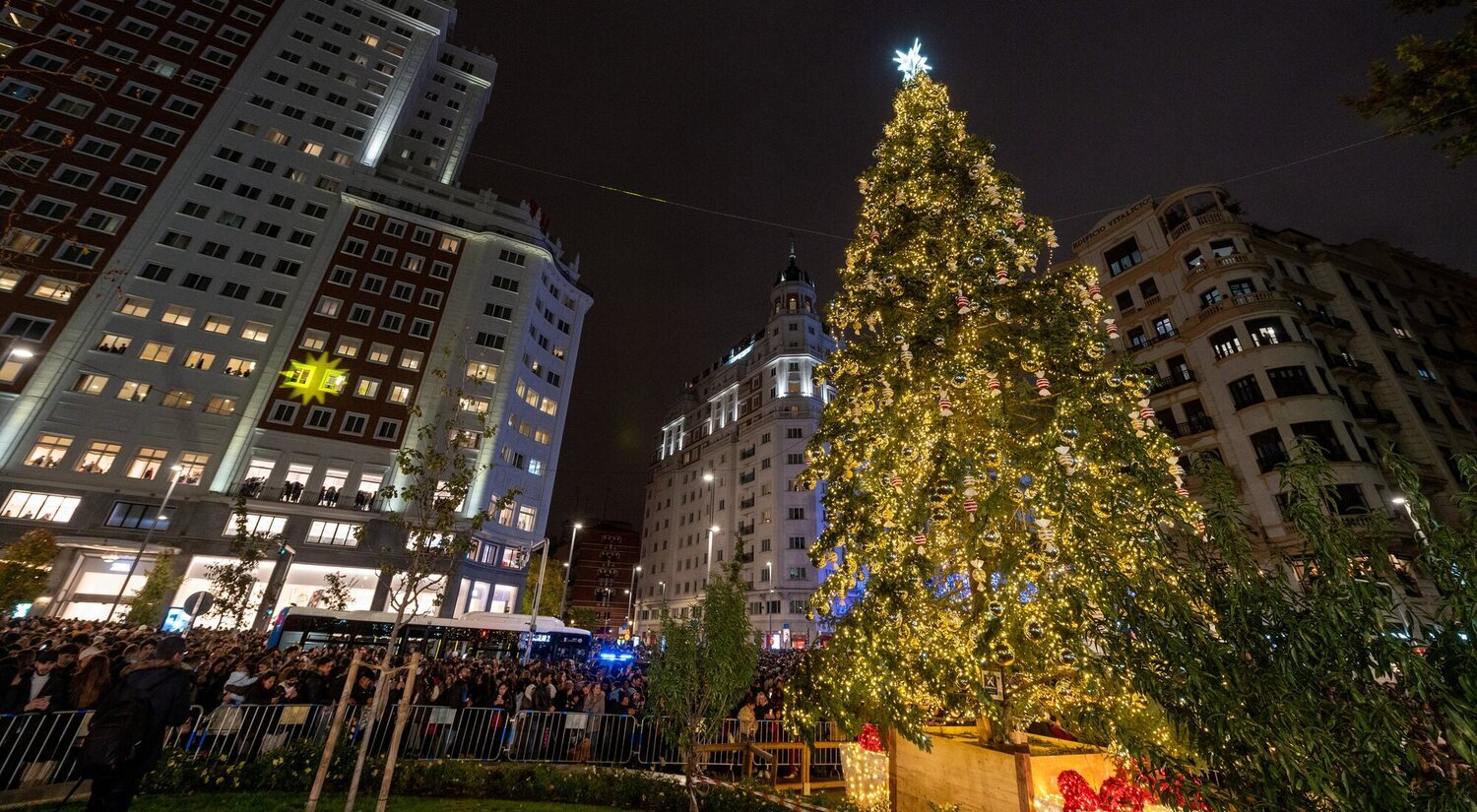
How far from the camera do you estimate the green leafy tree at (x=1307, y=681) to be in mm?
3201

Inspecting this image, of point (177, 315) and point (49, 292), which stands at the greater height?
point (177, 315)

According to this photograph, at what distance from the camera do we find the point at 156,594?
31.8 metres

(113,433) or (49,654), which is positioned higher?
(113,433)

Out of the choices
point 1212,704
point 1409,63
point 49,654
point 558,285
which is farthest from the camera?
point 558,285

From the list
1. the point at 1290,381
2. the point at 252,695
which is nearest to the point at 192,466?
the point at 252,695

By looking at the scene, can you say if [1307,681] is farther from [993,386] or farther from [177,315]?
[177,315]

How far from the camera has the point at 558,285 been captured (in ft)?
193

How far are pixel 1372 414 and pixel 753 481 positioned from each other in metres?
56.3

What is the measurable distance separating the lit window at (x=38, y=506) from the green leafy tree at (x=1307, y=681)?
5654cm

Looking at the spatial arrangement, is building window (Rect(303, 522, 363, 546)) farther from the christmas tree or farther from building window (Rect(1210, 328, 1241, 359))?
building window (Rect(1210, 328, 1241, 359))

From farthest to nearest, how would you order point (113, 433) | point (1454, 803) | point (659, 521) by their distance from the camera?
point (659, 521), point (113, 433), point (1454, 803)

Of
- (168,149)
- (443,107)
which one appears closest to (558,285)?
(443,107)

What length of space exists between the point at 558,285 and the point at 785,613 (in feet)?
144

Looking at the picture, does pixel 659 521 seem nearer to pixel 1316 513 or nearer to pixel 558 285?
pixel 558 285
